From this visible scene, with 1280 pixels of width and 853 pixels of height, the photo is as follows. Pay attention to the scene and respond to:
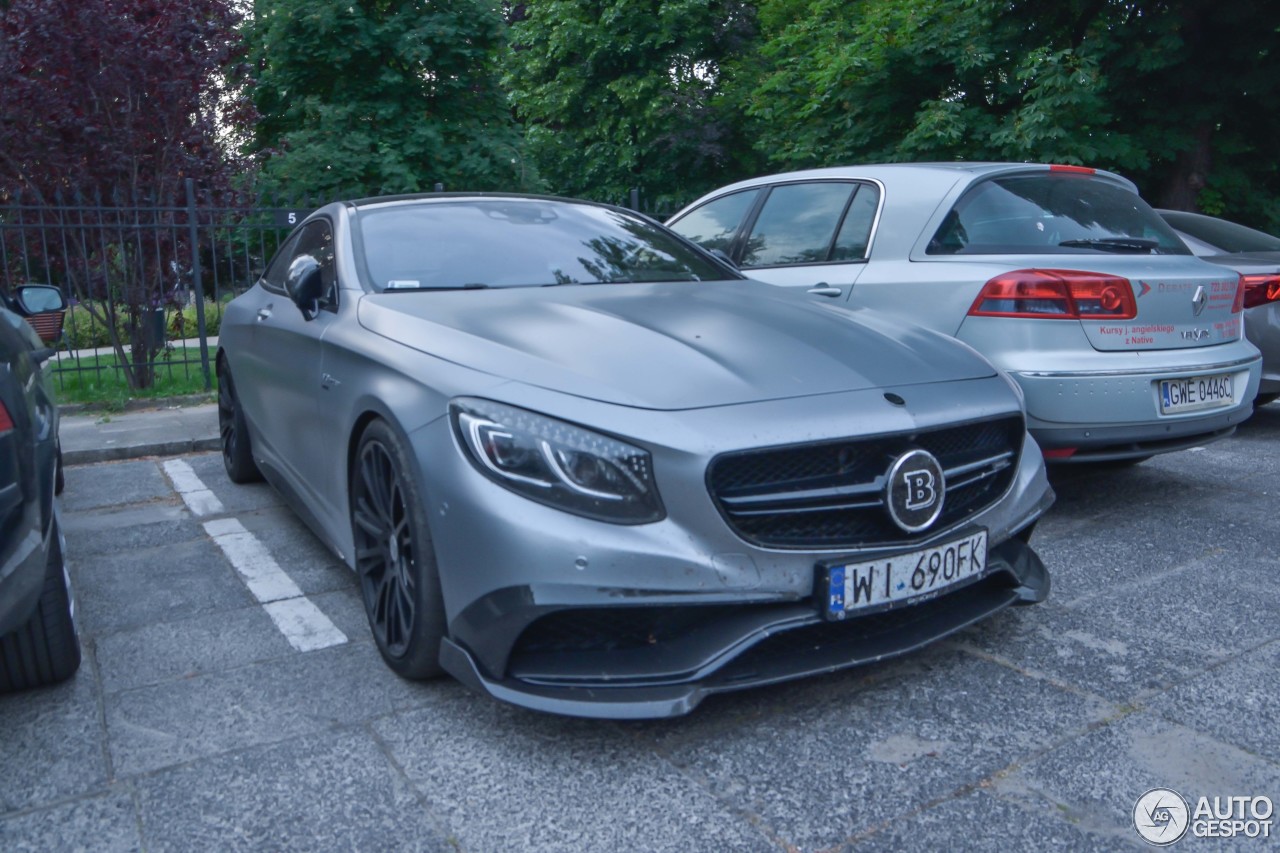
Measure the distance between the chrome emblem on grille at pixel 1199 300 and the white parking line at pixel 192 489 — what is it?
4562mm

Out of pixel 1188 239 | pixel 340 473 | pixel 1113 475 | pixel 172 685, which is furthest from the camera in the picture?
pixel 1188 239

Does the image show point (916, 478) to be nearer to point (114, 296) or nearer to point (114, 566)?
point (114, 566)

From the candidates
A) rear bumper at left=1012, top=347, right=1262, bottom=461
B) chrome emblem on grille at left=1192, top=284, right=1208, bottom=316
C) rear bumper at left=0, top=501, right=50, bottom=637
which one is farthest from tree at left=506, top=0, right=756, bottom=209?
rear bumper at left=0, top=501, right=50, bottom=637

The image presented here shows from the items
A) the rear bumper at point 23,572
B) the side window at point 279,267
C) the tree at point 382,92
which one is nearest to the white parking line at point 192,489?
the side window at point 279,267

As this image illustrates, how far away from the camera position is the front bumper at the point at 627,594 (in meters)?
2.57

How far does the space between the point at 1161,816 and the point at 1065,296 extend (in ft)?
8.15

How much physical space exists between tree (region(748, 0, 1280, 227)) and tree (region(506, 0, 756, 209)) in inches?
254

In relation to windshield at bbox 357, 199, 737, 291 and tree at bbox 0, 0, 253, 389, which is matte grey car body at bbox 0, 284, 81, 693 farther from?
tree at bbox 0, 0, 253, 389

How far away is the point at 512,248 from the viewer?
4074 mm

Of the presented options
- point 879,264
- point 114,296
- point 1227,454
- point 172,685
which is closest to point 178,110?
point 114,296

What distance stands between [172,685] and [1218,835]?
2752mm

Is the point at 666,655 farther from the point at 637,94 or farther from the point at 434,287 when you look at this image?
the point at 637,94

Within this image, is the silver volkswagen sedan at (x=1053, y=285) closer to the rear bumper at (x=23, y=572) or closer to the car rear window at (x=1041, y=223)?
the car rear window at (x=1041, y=223)

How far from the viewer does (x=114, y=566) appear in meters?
4.52
